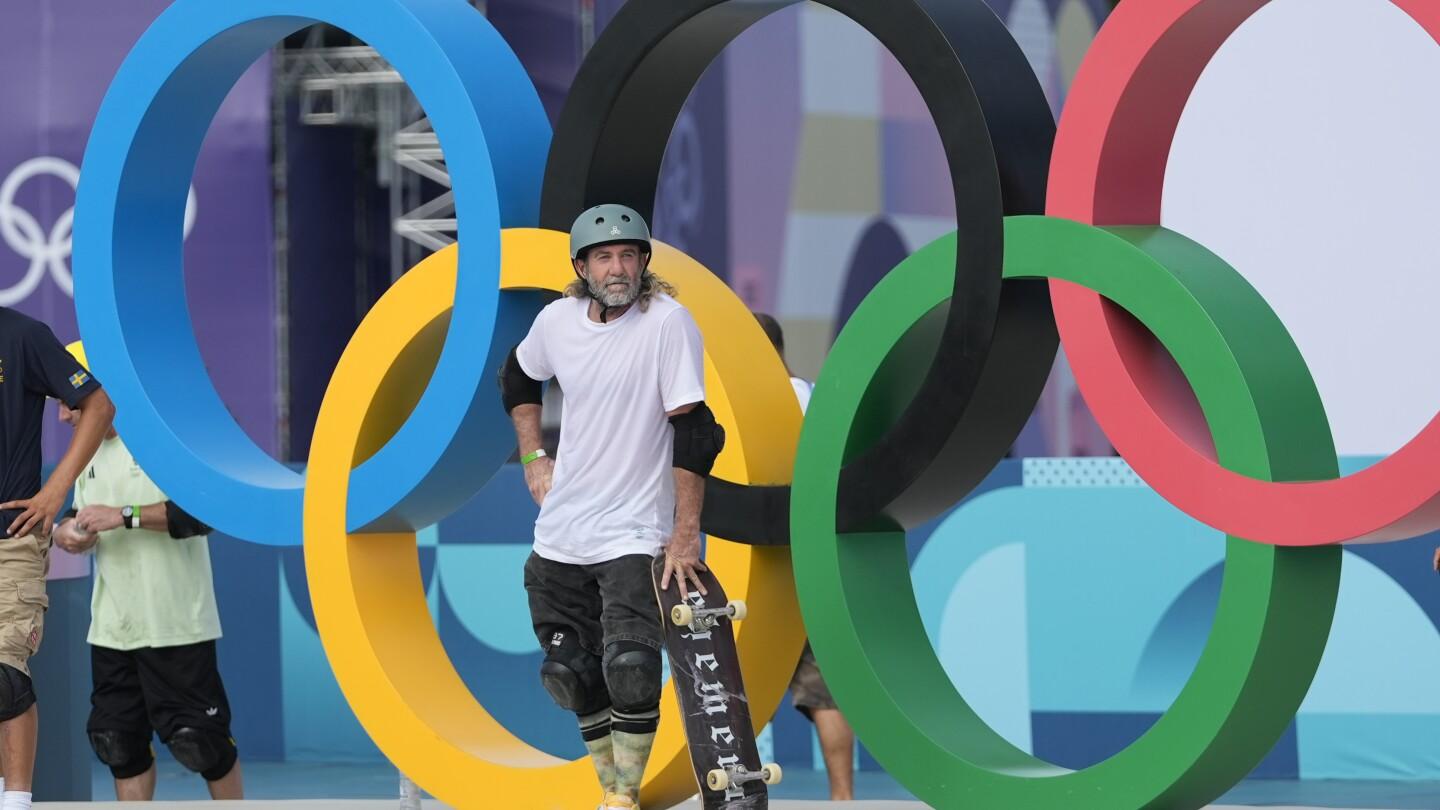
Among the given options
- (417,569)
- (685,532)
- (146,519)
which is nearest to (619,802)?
(685,532)

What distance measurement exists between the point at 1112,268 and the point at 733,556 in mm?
1426

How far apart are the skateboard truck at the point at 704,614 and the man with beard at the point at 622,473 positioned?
0.07 m

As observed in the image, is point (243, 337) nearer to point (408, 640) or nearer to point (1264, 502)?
point (408, 640)

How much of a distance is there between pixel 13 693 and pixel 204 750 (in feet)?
3.54

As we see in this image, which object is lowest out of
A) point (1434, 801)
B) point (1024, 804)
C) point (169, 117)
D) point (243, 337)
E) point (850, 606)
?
point (1434, 801)

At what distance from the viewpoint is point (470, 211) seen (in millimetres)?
6480

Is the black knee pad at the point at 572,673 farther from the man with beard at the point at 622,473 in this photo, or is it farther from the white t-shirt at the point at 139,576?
the white t-shirt at the point at 139,576

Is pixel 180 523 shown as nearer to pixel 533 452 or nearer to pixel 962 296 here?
pixel 533 452

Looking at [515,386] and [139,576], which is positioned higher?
[515,386]

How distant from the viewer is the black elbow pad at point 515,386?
5.92 m

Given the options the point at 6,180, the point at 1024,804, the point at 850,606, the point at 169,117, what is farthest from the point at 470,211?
the point at 6,180

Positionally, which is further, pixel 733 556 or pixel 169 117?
pixel 169 117

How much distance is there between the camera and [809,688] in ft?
25.7

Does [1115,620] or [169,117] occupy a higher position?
[169,117]
